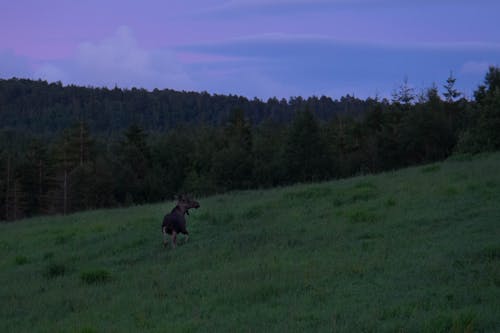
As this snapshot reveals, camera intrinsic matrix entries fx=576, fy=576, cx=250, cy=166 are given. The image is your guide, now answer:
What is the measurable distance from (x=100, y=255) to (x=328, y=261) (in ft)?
24.0

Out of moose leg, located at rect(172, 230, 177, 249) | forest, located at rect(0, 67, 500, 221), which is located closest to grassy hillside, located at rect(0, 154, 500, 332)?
moose leg, located at rect(172, 230, 177, 249)

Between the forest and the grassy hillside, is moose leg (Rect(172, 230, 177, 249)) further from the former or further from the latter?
the forest

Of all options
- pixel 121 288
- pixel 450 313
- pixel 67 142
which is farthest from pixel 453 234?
pixel 67 142

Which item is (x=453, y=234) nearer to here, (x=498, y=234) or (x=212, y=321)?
(x=498, y=234)

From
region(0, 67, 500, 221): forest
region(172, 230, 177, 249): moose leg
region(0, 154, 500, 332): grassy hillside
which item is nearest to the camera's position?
region(0, 154, 500, 332): grassy hillside

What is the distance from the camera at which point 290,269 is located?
10.4m

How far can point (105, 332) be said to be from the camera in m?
7.93

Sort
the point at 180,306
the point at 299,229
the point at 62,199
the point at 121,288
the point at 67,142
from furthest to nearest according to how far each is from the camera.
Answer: the point at 67,142 → the point at 62,199 → the point at 299,229 → the point at 121,288 → the point at 180,306

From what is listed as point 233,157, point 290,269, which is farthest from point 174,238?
point 233,157

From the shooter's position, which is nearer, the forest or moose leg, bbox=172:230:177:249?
moose leg, bbox=172:230:177:249

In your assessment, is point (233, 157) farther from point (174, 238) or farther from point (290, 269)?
Result: point (290, 269)

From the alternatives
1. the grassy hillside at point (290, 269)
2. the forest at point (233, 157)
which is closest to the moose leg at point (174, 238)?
the grassy hillside at point (290, 269)

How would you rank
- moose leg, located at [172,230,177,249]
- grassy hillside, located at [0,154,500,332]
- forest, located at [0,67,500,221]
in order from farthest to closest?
forest, located at [0,67,500,221], moose leg, located at [172,230,177,249], grassy hillside, located at [0,154,500,332]

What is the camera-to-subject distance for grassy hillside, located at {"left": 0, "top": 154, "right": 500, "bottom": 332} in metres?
7.67
